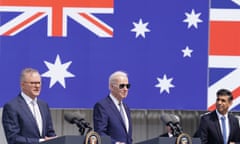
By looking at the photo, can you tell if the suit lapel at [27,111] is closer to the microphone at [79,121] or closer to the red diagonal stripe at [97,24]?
the microphone at [79,121]

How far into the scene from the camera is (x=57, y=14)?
11.2 meters

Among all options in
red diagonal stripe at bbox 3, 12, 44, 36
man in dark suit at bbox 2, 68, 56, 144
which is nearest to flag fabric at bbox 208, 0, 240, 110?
red diagonal stripe at bbox 3, 12, 44, 36

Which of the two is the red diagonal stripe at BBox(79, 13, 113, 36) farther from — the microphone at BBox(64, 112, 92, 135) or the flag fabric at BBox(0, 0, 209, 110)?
the microphone at BBox(64, 112, 92, 135)

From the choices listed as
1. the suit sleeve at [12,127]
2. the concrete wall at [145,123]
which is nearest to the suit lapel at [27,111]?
the suit sleeve at [12,127]

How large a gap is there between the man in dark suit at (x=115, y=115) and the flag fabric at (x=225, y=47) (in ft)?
6.93

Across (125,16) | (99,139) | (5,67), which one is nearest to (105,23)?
(125,16)

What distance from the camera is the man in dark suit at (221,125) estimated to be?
33.8 feet

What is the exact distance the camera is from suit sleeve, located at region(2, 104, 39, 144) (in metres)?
8.52

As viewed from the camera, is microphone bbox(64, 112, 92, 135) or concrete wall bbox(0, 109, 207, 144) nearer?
microphone bbox(64, 112, 92, 135)

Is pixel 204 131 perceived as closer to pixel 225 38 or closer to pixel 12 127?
pixel 225 38

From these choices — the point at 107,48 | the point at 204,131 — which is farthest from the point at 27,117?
the point at 107,48

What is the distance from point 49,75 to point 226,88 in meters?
2.09

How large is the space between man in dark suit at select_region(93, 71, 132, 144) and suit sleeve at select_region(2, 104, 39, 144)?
91 centimetres

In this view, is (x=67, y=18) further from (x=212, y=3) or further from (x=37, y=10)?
(x=212, y=3)
